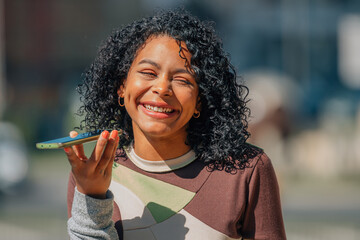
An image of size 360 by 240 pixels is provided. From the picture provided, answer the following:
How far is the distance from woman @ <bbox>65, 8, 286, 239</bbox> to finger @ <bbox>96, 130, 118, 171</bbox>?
2cm

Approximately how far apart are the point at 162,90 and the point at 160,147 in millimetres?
245

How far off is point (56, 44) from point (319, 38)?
8949 mm

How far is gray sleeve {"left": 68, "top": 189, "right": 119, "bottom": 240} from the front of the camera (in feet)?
7.39

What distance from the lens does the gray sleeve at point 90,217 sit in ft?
7.39

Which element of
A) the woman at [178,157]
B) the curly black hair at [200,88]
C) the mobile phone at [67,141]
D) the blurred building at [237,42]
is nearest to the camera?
the mobile phone at [67,141]

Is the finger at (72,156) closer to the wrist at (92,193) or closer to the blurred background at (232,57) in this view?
the wrist at (92,193)

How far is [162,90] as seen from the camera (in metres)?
2.37

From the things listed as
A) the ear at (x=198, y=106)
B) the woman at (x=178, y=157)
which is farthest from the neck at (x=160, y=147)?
the ear at (x=198, y=106)

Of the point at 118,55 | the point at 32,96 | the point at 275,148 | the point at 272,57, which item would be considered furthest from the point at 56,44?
the point at 118,55

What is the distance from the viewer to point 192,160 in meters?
2.51

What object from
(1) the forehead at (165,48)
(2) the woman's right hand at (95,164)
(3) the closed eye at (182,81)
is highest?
(1) the forehead at (165,48)

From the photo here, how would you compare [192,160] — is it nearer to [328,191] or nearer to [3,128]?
[328,191]

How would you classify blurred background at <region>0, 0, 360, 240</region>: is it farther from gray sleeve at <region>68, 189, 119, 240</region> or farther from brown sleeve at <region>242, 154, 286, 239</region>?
gray sleeve at <region>68, 189, 119, 240</region>

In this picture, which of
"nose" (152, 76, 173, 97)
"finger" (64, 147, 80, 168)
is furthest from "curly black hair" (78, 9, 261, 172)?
"finger" (64, 147, 80, 168)
